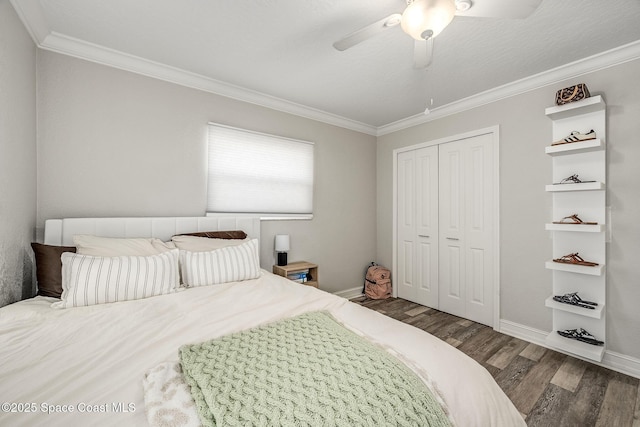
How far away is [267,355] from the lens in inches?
38.5

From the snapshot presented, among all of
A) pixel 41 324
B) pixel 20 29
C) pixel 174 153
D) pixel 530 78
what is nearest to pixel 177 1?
pixel 20 29

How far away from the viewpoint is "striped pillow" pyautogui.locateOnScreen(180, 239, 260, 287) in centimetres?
196

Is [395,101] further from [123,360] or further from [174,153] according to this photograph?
[123,360]

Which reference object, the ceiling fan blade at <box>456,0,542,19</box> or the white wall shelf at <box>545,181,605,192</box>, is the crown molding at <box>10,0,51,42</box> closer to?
the ceiling fan blade at <box>456,0,542,19</box>

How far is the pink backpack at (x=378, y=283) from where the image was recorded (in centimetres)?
377

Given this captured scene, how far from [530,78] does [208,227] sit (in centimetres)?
339

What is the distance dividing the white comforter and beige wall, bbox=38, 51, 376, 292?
36.0 inches

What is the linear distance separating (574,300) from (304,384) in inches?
102

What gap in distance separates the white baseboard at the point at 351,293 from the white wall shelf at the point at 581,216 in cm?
210

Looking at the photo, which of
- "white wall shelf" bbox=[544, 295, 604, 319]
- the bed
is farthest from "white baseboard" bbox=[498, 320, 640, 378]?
the bed

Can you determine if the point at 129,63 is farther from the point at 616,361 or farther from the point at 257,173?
the point at 616,361

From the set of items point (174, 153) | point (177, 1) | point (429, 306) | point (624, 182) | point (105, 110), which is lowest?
point (429, 306)

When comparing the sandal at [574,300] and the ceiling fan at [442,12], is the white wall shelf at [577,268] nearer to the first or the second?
the sandal at [574,300]

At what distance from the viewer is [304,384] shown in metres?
0.81
